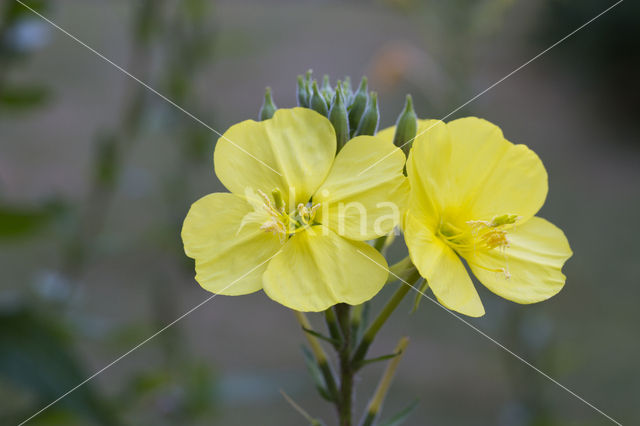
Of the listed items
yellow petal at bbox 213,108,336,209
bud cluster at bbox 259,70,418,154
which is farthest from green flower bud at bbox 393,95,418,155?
yellow petal at bbox 213,108,336,209

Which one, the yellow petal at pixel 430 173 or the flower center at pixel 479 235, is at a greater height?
the yellow petal at pixel 430 173

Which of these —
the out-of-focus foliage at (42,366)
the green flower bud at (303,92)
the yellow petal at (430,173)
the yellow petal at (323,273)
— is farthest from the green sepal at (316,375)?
the out-of-focus foliage at (42,366)

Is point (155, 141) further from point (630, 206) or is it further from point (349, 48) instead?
point (630, 206)

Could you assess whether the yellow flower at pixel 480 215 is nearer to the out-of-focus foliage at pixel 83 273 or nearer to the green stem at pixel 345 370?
the green stem at pixel 345 370

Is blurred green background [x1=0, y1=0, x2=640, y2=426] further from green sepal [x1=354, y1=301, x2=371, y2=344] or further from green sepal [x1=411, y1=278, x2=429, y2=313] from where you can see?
green sepal [x1=411, y1=278, x2=429, y2=313]

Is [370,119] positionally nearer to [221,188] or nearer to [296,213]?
[296,213]

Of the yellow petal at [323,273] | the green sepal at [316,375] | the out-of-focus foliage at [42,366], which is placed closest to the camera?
the yellow petal at [323,273]

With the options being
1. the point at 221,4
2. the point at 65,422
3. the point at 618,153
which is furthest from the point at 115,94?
the point at 618,153

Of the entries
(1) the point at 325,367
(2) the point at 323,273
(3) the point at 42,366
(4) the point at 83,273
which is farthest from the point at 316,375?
(4) the point at 83,273
